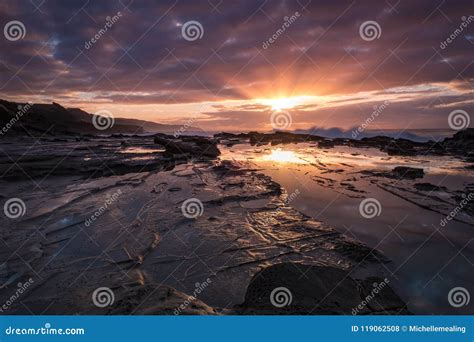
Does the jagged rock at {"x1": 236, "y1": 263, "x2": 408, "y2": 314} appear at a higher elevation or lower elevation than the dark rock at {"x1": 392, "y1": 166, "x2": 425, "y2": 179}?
lower

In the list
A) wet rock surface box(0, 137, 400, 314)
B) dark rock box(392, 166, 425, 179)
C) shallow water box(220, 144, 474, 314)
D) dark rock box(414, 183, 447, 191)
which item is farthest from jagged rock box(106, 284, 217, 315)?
dark rock box(392, 166, 425, 179)

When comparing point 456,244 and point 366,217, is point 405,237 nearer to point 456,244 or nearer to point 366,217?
point 456,244

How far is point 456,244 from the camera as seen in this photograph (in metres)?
6.39

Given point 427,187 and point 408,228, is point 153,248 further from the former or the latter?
point 427,187

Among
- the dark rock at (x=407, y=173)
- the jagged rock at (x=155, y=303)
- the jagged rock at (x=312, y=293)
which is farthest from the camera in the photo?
the dark rock at (x=407, y=173)

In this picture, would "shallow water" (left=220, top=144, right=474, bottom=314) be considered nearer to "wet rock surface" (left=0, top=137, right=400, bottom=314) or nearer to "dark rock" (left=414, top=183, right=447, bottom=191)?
"dark rock" (left=414, top=183, right=447, bottom=191)

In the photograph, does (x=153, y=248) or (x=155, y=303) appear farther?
(x=153, y=248)

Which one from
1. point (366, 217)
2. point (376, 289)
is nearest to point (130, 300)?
point (376, 289)

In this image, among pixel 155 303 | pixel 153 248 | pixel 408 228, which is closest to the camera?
pixel 155 303

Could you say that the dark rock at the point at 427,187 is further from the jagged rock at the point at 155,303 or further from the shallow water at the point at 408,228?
the jagged rock at the point at 155,303

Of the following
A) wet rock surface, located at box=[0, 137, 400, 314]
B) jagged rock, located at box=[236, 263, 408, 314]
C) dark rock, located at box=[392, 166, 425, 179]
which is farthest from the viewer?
dark rock, located at box=[392, 166, 425, 179]

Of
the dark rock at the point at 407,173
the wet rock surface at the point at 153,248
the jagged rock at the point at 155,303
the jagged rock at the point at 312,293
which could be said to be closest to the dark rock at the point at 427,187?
the dark rock at the point at 407,173

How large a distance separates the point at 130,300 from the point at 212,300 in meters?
1.21

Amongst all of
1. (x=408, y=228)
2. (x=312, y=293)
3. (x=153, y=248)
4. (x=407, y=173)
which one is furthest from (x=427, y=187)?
(x=153, y=248)
